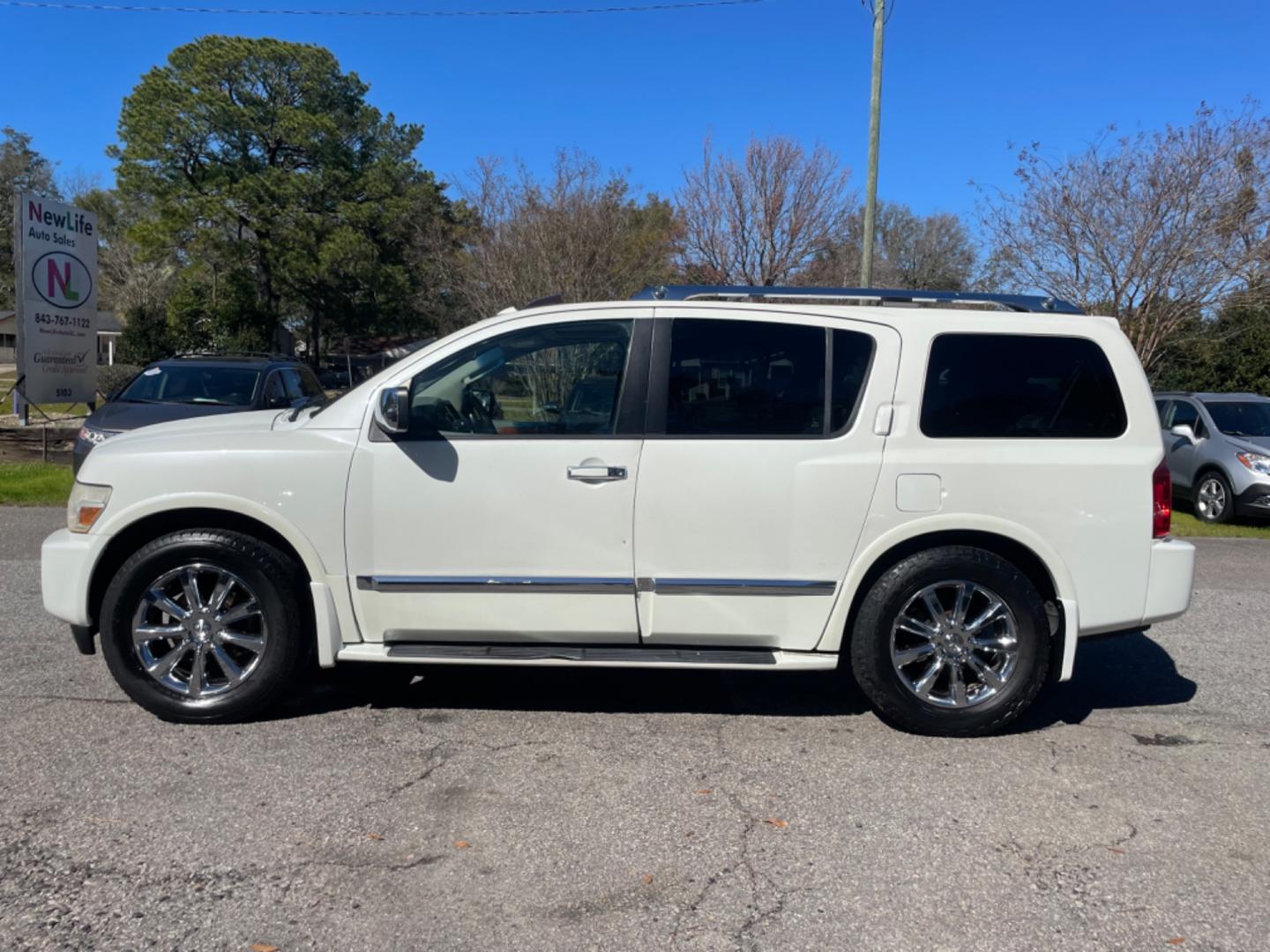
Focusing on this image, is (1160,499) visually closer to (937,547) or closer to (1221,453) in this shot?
(937,547)

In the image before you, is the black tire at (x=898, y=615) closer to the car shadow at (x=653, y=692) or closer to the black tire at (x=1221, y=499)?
the car shadow at (x=653, y=692)

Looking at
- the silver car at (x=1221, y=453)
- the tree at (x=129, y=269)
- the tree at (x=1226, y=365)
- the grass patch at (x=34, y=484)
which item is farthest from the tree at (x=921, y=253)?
the tree at (x=129, y=269)

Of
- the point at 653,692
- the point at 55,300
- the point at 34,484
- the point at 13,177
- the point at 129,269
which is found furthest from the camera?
the point at 13,177

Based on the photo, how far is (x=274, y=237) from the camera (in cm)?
3925

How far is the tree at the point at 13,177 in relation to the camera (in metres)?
53.8

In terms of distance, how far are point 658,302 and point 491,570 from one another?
1.43 metres

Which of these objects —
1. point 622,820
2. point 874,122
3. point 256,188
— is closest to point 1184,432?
point 874,122

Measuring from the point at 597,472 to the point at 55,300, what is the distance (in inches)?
591

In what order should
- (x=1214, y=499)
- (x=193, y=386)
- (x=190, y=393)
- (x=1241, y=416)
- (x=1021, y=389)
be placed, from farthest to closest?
(x=1241, y=416)
(x=1214, y=499)
(x=193, y=386)
(x=190, y=393)
(x=1021, y=389)

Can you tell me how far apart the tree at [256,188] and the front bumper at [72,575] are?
34.4 metres

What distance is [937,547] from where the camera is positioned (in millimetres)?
4504

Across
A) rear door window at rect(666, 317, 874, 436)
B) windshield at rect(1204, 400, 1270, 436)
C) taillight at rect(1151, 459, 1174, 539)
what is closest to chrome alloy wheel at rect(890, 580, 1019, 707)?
taillight at rect(1151, 459, 1174, 539)

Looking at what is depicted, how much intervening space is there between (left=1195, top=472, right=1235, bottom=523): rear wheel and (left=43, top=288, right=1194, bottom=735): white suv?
850cm

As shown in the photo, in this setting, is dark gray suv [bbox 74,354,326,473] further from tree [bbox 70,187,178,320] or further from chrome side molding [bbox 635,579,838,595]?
tree [bbox 70,187,178,320]
